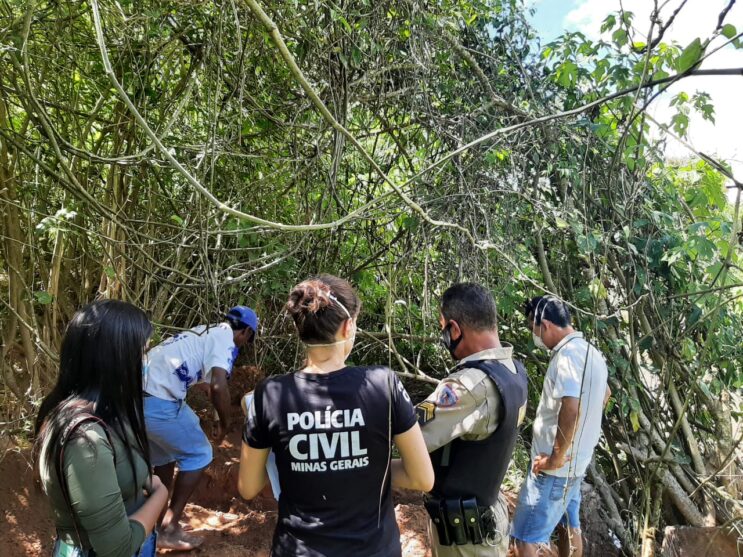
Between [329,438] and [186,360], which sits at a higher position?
[329,438]

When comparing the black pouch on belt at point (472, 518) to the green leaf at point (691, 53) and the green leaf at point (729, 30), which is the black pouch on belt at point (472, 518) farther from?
the green leaf at point (729, 30)

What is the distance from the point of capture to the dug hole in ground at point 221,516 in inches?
125

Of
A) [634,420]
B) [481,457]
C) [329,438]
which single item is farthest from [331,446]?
[634,420]

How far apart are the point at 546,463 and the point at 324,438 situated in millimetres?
1698

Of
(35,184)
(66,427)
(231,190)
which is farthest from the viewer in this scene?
(231,190)

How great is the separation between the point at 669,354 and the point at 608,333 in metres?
0.49

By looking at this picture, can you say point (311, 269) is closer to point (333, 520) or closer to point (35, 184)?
point (35, 184)

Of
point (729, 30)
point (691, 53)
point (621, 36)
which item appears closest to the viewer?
point (691, 53)

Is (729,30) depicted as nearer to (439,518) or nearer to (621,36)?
(621,36)

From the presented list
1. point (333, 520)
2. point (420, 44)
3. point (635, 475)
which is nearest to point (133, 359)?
point (333, 520)

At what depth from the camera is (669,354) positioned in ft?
12.2

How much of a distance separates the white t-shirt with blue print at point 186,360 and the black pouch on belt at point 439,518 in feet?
5.26

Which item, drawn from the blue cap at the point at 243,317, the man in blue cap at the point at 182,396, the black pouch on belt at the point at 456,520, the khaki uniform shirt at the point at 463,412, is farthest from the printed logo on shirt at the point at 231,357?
the black pouch on belt at the point at 456,520

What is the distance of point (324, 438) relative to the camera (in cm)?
147
